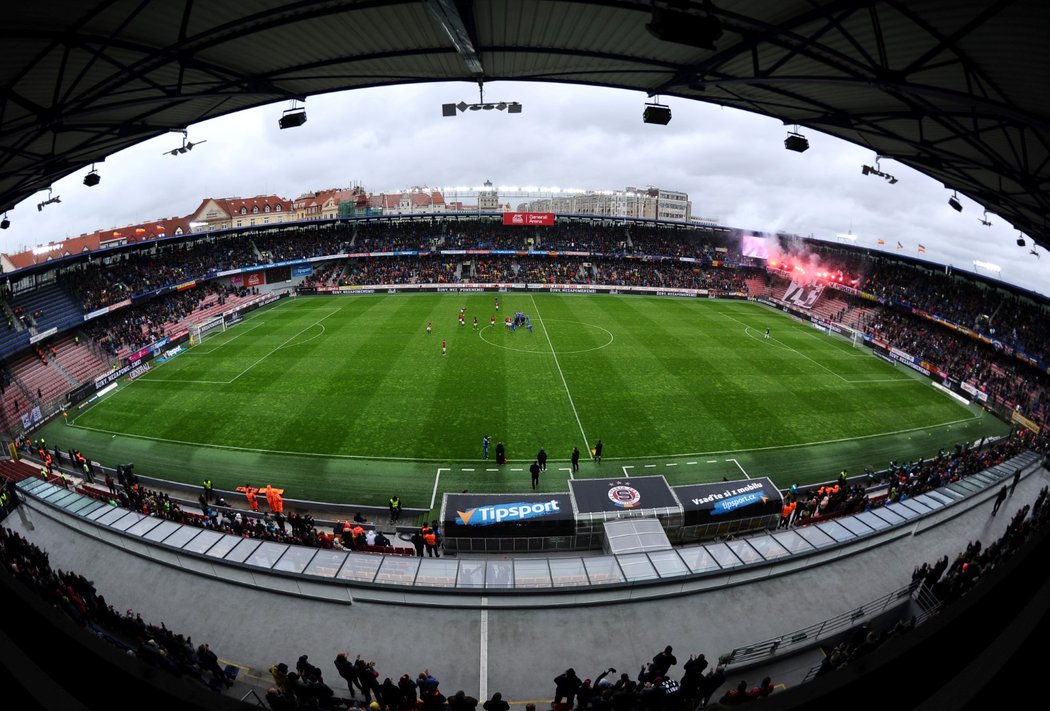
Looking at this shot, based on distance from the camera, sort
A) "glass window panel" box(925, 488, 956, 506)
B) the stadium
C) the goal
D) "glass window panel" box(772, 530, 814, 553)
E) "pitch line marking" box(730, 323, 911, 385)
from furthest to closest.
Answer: the goal, "pitch line marking" box(730, 323, 911, 385), "glass window panel" box(925, 488, 956, 506), "glass window panel" box(772, 530, 814, 553), the stadium

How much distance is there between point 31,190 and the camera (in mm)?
20625

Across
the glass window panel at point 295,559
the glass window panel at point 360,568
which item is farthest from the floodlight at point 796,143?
the glass window panel at point 295,559

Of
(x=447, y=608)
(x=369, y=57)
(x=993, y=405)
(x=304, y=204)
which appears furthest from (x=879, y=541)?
(x=304, y=204)

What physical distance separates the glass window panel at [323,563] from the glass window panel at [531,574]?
13.2ft

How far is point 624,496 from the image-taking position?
14.9m

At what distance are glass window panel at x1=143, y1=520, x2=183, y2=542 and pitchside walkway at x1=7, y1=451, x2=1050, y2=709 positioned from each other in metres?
0.55

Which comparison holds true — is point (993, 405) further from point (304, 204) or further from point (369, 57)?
point (304, 204)

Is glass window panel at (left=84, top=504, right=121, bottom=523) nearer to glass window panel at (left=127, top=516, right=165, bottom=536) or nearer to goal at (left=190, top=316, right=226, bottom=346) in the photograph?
glass window panel at (left=127, top=516, right=165, bottom=536)

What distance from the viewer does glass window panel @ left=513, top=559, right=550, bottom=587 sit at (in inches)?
413

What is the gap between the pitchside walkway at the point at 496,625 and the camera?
349 inches

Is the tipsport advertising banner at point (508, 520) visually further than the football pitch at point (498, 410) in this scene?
No

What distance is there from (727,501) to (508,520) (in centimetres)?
705

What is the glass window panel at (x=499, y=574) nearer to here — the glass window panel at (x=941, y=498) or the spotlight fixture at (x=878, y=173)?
the glass window panel at (x=941, y=498)

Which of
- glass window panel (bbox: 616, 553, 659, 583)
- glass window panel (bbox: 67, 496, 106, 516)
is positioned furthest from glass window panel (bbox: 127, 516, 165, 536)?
glass window panel (bbox: 616, 553, 659, 583)
